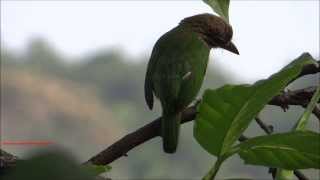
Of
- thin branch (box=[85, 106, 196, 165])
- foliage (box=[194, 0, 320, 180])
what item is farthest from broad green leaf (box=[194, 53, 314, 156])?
thin branch (box=[85, 106, 196, 165])

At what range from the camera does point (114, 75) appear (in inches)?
2672

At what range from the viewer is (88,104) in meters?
64.0

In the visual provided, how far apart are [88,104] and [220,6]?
62.9 metres

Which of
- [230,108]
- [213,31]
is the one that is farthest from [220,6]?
[213,31]

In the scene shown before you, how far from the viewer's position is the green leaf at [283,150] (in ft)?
3.00

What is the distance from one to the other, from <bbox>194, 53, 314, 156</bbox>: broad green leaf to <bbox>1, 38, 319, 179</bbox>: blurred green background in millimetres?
48093

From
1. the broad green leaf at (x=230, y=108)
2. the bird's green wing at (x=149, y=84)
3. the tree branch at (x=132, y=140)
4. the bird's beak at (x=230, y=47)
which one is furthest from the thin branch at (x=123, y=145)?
the bird's beak at (x=230, y=47)

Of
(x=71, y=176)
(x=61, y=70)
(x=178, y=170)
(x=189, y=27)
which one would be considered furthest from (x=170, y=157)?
(x=71, y=176)

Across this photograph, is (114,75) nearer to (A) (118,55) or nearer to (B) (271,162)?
(A) (118,55)

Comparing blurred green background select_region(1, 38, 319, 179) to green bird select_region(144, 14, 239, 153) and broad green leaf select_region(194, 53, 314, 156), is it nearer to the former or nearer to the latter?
green bird select_region(144, 14, 239, 153)

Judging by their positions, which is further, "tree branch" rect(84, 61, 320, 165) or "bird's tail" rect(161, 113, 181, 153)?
"bird's tail" rect(161, 113, 181, 153)

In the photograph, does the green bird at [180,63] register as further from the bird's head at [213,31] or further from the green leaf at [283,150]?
the green leaf at [283,150]

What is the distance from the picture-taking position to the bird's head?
4113 mm

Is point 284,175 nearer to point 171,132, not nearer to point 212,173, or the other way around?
point 212,173
